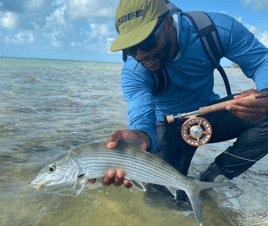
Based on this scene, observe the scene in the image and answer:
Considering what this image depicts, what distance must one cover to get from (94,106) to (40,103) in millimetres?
1790

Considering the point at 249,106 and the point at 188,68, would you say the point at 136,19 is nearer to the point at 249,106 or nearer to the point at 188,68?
the point at 188,68

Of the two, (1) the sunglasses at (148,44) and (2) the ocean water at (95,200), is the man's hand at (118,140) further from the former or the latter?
(1) the sunglasses at (148,44)

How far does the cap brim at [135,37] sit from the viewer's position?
232cm

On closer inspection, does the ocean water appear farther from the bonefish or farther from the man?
the bonefish

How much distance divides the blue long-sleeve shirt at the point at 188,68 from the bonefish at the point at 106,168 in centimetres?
60

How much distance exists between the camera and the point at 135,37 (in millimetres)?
2346

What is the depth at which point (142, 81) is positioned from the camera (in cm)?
295

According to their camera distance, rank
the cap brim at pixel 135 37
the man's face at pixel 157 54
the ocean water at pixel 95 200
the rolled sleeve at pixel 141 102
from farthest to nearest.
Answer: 1. the rolled sleeve at pixel 141 102
2. the man's face at pixel 157 54
3. the ocean water at pixel 95 200
4. the cap brim at pixel 135 37

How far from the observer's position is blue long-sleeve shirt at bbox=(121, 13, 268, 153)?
278 centimetres

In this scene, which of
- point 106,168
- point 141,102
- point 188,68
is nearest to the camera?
point 106,168

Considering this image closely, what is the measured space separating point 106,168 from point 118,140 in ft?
0.94

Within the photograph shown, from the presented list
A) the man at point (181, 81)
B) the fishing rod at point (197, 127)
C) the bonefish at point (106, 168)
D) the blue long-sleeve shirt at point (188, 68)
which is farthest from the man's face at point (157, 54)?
the bonefish at point (106, 168)

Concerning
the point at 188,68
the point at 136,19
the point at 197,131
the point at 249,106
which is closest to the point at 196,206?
the point at 197,131

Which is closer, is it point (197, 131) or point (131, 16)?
point (131, 16)
